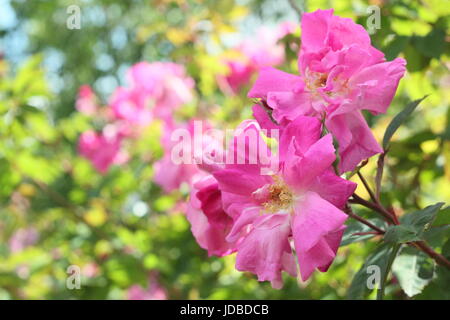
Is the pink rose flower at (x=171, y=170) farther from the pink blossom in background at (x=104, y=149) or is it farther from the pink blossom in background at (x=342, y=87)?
the pink blossom in background at (x=342, y=87)

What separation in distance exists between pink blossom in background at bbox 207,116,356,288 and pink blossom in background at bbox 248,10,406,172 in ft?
0.13

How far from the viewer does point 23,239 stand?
3.22 m

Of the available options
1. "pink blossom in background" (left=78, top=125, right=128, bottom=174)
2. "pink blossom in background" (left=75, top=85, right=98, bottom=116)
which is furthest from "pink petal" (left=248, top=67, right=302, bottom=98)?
"pink blossom in background" (left=75, top=85, right=98, bottom=116)

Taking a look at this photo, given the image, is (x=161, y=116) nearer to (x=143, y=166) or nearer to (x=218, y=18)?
(x=143, y=166)

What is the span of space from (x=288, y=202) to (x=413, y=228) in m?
0.15

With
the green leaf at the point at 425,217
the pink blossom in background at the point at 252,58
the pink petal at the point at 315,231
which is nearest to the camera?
the pink petal at the point at 315,231


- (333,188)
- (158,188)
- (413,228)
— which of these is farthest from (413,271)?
(158,188)

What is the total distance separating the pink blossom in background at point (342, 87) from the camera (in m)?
0.72

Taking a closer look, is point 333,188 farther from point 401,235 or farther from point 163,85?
point 163,85

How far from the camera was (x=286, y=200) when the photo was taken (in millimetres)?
708

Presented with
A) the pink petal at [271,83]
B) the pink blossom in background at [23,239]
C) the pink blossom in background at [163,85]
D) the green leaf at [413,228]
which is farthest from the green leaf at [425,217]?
the pink blossom in background at [23,239]

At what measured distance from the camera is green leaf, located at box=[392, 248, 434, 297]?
881 mm

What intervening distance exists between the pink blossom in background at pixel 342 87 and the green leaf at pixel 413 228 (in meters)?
0.09

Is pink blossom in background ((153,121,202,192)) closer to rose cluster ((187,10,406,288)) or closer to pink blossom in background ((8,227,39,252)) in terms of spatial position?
rose cluster ((187,10,406,288))
